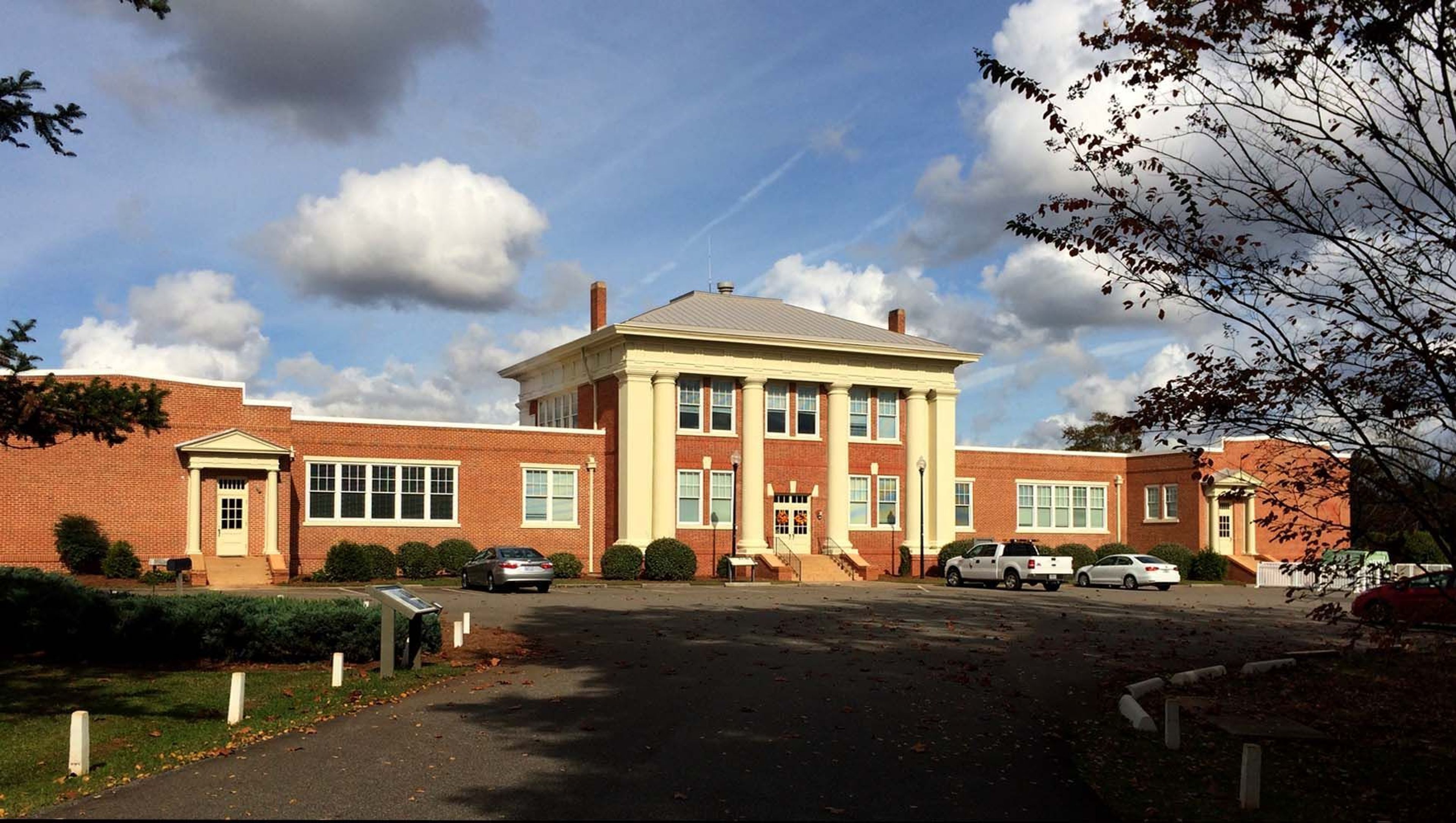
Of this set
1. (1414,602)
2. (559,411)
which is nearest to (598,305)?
(559,411)

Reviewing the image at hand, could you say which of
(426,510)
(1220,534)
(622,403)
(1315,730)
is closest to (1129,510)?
(1220,534)

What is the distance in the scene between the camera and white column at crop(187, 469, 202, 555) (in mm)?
37969

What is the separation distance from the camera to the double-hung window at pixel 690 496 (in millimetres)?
47719

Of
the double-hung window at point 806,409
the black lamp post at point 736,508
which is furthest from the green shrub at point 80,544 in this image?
the double-hung window at point 806,409

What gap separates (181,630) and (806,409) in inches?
1354

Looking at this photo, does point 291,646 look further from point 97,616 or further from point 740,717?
point 740,717

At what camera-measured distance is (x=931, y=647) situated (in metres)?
21.0

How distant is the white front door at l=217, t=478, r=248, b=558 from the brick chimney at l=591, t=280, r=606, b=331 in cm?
1776

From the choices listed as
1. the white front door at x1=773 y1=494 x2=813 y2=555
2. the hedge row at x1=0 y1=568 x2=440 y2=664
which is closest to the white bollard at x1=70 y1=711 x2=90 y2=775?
the hedge row at x1=0 y1=568 x2=440 y2=664

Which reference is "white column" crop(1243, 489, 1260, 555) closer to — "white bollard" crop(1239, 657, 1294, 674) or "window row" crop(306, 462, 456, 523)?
"window row" crop(306, 462, 456, 523)

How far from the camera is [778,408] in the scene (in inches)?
1964

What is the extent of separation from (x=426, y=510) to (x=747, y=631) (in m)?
23.2

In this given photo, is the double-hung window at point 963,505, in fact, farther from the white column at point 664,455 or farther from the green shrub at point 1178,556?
the white column at point 664,455

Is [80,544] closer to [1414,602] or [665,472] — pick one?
[665,472]
